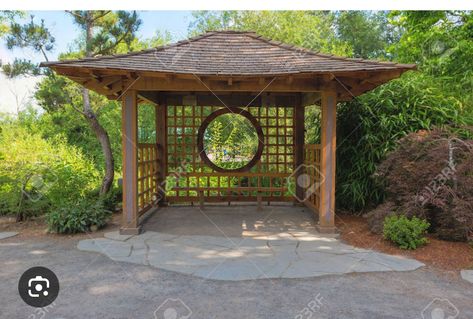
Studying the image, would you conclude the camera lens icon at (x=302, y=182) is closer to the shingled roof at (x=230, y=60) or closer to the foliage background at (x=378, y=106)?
the foliage background at (x=378, y=106)

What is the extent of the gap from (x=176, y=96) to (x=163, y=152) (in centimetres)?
105

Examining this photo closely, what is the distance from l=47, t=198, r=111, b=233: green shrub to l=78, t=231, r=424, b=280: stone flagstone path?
0.47 meters

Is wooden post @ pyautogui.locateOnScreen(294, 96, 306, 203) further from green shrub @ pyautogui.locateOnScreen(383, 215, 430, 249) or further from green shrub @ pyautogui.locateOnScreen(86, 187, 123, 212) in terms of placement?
green shrub @ pyautogui.locateOnScreen(86, 187, 123, 212)

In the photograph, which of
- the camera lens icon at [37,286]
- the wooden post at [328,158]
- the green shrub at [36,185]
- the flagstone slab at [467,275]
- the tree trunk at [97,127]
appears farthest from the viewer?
the tree trunk at [97,127]

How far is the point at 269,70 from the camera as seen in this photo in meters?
4.72

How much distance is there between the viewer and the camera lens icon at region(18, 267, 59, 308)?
2.93m

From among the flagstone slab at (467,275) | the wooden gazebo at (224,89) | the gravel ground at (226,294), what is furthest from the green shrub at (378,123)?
the gravel ground at (226,294)

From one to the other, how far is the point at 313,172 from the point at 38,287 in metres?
4.21

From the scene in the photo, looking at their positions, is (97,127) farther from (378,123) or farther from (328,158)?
(378,123)

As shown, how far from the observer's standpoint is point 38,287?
10.5ft

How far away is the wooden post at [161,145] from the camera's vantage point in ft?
22.6

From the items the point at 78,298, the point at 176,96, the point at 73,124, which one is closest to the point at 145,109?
the point at 73,124

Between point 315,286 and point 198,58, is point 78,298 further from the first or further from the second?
point 198,58

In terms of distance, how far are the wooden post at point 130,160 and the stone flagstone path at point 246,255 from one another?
0.23 metres
